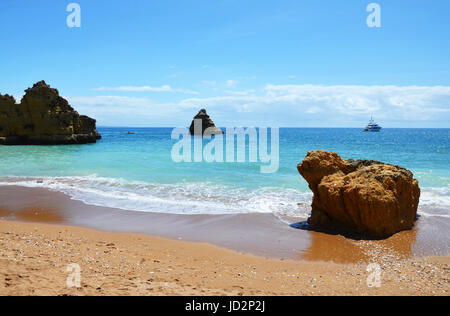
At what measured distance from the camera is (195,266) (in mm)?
5648

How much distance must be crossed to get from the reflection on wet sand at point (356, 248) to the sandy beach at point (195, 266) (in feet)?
0.07

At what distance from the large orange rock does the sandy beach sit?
1.69 ft

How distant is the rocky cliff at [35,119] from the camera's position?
141 feet

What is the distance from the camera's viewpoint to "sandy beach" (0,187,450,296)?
14.7 ft

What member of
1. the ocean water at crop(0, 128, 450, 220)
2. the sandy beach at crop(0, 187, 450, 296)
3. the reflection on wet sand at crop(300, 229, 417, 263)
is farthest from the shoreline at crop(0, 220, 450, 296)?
the ocean water at crop(0, 128, 450, 220)

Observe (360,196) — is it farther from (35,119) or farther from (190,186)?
(35,119)

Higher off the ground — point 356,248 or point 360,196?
point 360,196

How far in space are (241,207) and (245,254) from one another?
3.95m

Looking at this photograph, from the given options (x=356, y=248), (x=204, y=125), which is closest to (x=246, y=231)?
(x=356, y=248)

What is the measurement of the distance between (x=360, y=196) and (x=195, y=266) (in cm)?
430

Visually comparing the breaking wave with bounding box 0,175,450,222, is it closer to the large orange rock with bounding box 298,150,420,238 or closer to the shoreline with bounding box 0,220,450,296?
the large orange rock with bounding box 298,150,420,238

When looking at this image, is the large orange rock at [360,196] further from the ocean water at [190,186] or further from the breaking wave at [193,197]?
the ocean water at [190,186]
